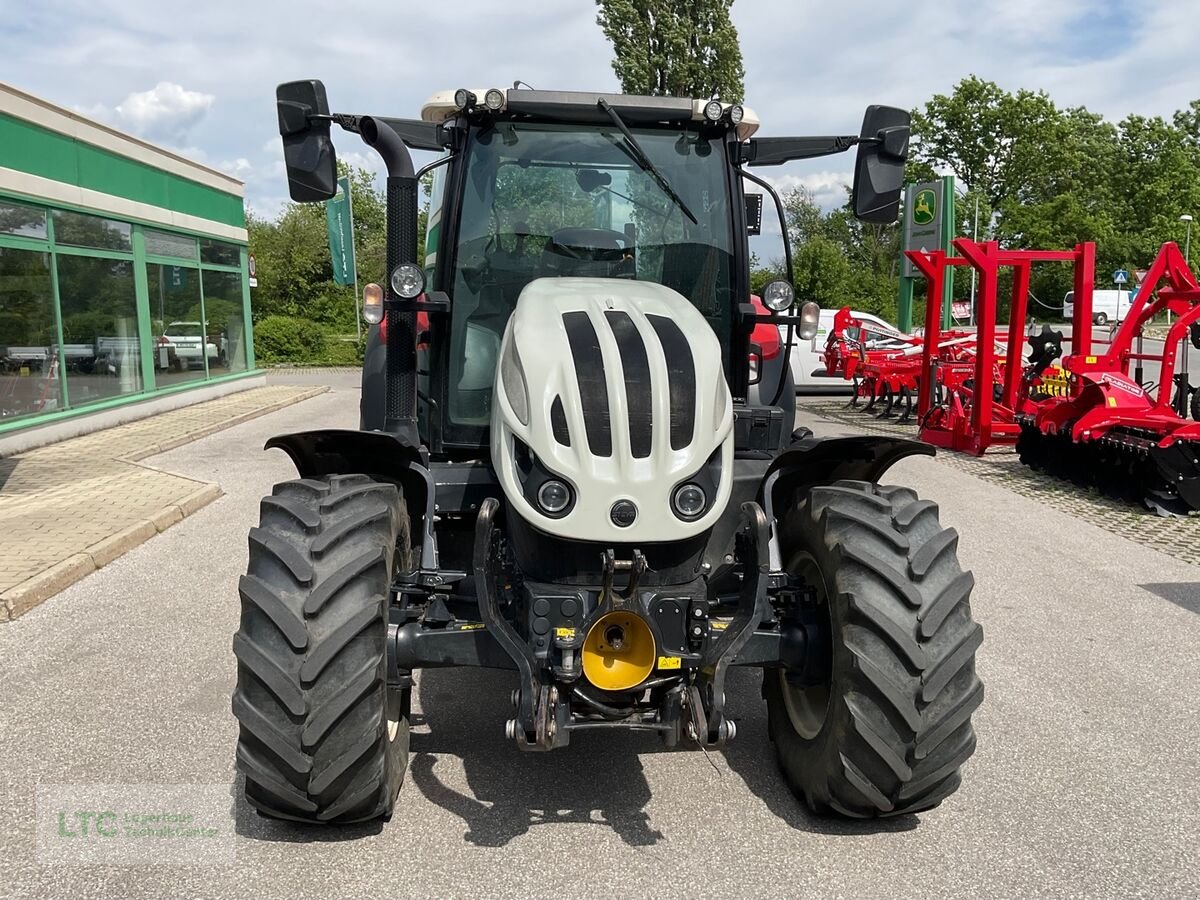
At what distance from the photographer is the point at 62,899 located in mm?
3039

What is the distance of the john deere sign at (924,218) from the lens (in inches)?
772

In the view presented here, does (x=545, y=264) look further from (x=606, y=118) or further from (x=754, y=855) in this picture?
(x=754, y=855)

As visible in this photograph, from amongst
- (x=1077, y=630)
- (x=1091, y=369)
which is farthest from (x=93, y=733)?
(x=1091, y=369)

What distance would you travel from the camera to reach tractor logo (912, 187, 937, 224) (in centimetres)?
1983

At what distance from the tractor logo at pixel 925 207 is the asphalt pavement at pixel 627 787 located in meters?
15.0

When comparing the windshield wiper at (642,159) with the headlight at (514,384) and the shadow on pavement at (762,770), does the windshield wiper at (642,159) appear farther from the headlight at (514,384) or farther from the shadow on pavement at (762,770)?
the shadow on pavement at (762,770)

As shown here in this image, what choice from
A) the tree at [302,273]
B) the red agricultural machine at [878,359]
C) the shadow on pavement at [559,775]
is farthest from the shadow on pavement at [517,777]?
the tree at [302,273]

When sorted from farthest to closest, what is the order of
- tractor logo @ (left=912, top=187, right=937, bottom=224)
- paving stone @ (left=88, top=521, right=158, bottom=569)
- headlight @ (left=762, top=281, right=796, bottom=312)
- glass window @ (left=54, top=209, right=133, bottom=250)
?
tractor logo @ (left=912, top=187, right=937, bottom=224), glass window @ (left=54, top=209, right=133, bottom=250), paving stone @ (left=88, top=521, right=158, bottom=569), headlight @ (left=762, top=281, right=796, bottom=312)

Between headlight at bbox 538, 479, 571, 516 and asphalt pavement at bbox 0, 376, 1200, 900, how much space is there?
1107 mm

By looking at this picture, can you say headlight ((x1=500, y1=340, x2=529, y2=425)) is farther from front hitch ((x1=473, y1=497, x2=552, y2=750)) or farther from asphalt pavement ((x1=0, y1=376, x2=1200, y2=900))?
asphalt pavement ((x1=0, y1=376, x2=1200, y2=900))

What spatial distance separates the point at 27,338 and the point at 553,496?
11.1 m

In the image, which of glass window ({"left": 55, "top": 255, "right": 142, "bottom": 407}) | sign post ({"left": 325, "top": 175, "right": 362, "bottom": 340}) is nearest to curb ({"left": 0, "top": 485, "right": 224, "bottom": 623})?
glass window ({"left": 55, "top": 255, "right": 142, "bottom": 407})

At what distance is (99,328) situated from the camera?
14.1m

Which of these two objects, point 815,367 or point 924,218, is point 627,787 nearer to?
point 815,367
